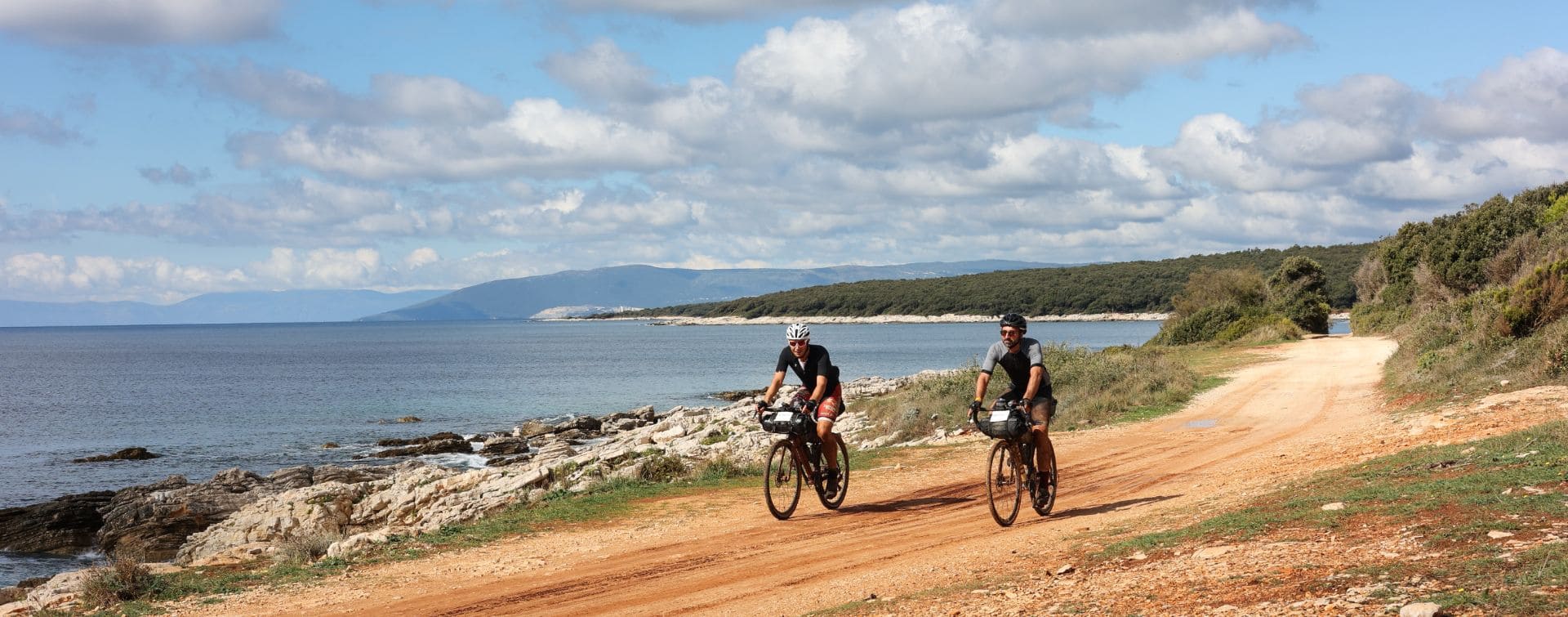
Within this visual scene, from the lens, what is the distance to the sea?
120 feet

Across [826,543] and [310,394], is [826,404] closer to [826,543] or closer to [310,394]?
[826,543]

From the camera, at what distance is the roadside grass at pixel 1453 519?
6.28 metres

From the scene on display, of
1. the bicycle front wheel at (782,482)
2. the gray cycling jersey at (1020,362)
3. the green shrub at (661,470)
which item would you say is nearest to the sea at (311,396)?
the green shrub at (661,470)

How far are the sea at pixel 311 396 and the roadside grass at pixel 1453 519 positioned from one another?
67.1 ft

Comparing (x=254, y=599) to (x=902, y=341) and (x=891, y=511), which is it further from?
(x=902, y=341)

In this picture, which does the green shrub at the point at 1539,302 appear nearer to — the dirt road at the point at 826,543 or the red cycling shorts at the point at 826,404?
the dirt road at the point at 826,543

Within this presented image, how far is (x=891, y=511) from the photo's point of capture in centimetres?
1316

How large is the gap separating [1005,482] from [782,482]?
2.54 m

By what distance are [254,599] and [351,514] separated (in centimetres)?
1046

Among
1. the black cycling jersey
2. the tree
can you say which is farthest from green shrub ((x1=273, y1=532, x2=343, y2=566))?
the tree

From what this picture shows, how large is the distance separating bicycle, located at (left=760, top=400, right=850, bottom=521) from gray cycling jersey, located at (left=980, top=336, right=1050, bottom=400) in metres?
2.18

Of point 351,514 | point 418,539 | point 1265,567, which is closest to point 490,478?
point 351,514

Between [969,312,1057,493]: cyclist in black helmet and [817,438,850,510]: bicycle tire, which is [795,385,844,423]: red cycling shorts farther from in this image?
[969,312,1057,493]: cyclist in black helmet

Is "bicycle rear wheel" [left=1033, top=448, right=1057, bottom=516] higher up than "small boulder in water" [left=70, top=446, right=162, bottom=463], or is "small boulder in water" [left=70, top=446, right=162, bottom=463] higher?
"bicycle rear wheel" [left=1033, top=448, right=1057, bottom=516]
